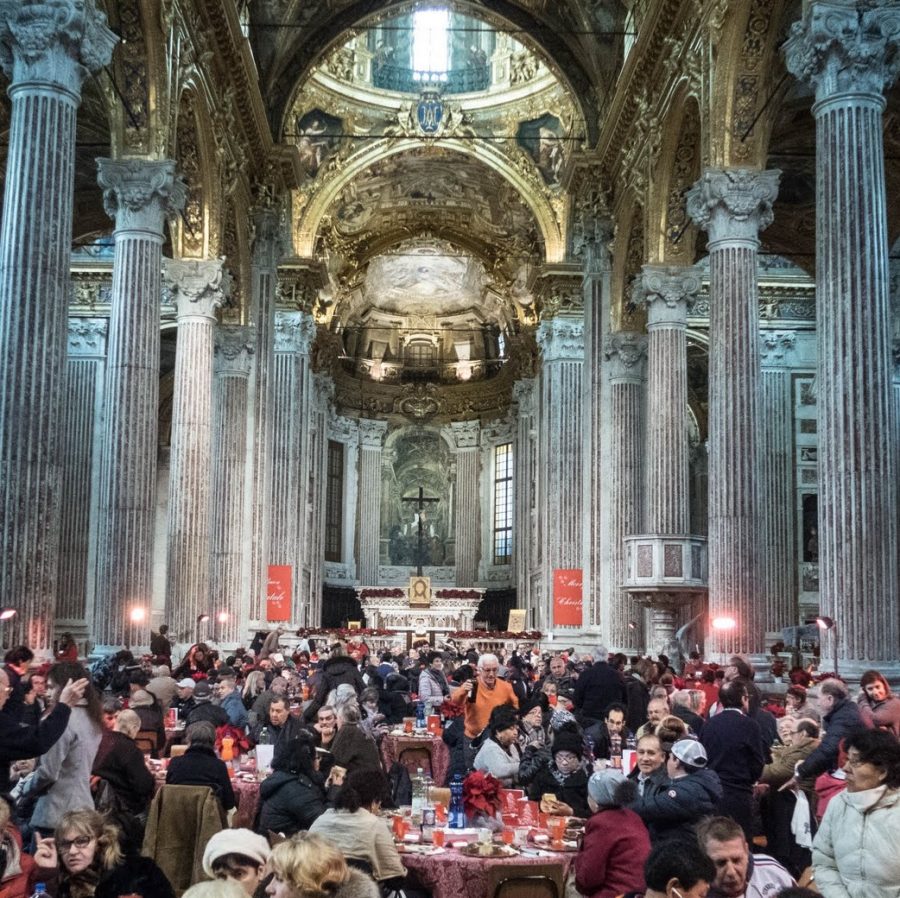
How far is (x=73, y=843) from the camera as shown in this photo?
5.57 m

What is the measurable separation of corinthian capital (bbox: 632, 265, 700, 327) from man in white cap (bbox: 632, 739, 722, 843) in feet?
56.2

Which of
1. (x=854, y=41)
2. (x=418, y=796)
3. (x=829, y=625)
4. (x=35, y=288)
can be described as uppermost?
(x=854, y=41)

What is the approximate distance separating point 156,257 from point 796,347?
19128 mm

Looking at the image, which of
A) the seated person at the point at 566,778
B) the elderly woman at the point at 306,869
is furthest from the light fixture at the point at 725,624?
the elderly woman at the point at 306,869

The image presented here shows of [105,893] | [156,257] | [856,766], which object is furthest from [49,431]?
[856,766]

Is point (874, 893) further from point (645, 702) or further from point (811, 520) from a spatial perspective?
point (811, 520)

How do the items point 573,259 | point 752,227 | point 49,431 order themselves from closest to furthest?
1. point 49,431
2. point 752,227
3. point 573,259

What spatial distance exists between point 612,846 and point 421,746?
758 centimetres

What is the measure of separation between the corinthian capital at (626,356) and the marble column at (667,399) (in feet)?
16.5

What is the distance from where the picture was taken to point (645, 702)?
49.4 feet

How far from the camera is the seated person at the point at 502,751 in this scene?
9.75 meters

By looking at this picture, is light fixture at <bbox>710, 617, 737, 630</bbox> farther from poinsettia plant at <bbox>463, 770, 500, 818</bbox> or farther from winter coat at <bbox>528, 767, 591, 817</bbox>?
poinsettia plant at <bbox>463, 770, 500, 818</bbox>

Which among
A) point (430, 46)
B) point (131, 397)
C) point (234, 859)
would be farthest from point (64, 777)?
point (430, 46)

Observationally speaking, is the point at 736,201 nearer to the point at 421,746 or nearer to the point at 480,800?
the point at 421,746
